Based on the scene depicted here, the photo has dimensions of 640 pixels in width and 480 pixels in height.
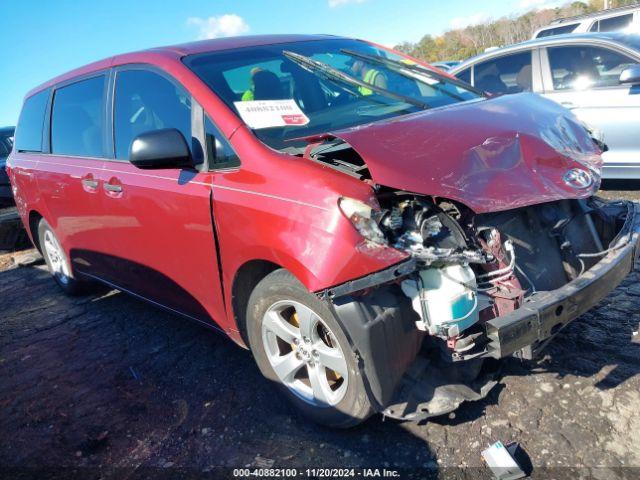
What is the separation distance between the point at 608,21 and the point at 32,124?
34.5 feet

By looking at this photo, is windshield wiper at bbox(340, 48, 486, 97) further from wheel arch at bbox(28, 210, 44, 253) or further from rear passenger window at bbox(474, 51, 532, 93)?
wheel arch at bbox(28, 210, 44, 253)

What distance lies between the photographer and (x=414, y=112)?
2854mm

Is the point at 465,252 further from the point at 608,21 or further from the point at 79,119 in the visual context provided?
the point at 608,21

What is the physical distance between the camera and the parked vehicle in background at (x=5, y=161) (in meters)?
9.13

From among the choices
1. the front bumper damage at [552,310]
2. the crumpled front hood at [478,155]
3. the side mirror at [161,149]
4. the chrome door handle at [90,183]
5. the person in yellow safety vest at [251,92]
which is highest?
the person in yellow safety vest at [251,92]

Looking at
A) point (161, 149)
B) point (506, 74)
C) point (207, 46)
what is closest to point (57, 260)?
point (207, 46)

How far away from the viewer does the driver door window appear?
17.0ft

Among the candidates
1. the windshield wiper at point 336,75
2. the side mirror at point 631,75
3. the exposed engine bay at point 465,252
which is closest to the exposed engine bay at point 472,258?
the exposed engine bay at point 465,252

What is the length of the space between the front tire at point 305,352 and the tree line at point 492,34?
32.2 metres

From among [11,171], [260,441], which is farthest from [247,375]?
[11,171]

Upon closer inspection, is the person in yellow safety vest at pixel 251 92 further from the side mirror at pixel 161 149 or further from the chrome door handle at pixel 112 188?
the chrome door handle at pixel 112 188

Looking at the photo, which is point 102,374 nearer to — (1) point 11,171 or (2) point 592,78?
(1) point 11,171

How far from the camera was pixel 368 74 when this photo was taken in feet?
10.9

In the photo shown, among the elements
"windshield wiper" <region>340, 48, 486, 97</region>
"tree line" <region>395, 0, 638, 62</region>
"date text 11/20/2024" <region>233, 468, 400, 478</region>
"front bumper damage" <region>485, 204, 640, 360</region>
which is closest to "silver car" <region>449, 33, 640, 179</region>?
"windshield wiper" <region>340, 48, 486, 97</region>
